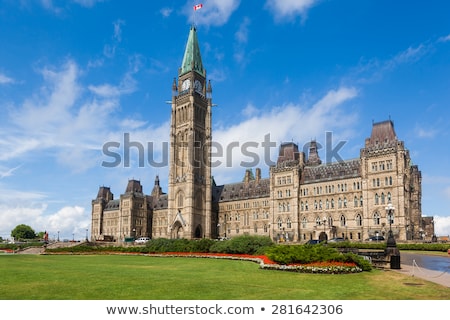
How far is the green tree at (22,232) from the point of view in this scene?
152500 millimetres

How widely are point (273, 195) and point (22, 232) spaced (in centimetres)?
10966

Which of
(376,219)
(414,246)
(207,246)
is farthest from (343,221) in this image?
(207,246)

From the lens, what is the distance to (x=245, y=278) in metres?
20.3

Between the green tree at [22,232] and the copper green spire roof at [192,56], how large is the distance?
9284 centimetres

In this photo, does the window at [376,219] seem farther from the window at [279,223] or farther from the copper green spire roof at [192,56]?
the copper green spire roof at [192,56]

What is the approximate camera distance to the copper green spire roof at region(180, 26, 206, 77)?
111438 millimetres

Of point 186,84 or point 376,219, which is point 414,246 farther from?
point 186,84

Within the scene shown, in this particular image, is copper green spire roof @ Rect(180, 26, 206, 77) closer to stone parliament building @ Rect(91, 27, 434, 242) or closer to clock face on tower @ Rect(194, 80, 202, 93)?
stone parliament building @ Rect(91, 27, 434, 242)

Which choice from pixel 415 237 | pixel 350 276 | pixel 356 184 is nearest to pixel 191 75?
pixel 356 184

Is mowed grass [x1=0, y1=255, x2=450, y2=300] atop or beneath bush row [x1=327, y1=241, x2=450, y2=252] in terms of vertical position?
atop

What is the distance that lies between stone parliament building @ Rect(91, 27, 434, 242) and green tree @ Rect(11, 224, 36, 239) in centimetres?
3499

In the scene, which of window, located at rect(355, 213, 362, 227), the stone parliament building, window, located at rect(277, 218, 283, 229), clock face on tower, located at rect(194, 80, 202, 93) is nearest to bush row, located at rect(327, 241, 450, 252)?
the stone parliament building

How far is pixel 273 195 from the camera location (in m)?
91.9
